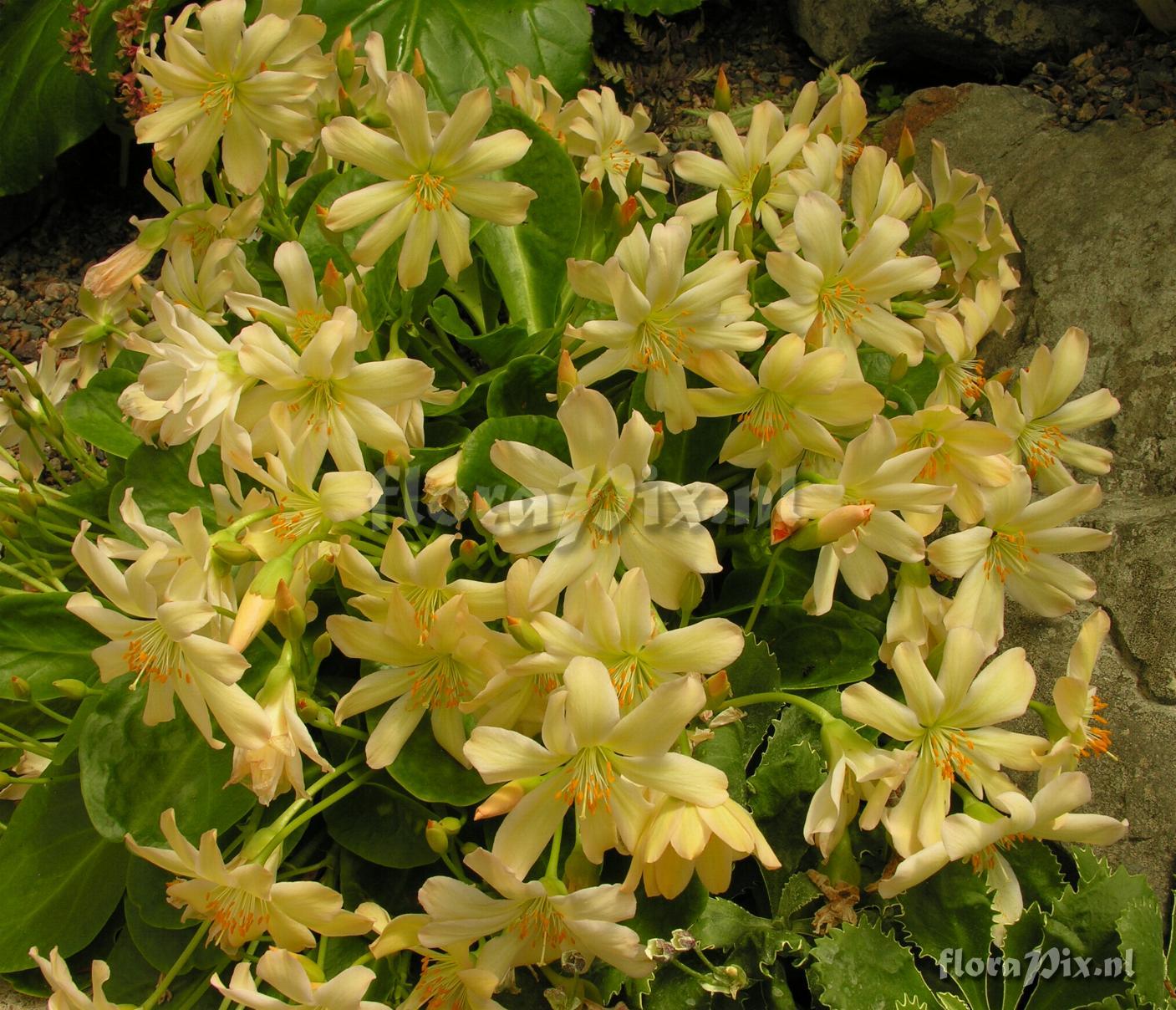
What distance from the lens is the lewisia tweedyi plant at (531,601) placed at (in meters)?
A: 1.14

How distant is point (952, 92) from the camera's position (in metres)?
2.51

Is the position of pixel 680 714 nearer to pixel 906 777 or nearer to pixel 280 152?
pixel 906 777

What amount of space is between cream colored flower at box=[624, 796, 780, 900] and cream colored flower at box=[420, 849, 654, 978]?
2.1 inches

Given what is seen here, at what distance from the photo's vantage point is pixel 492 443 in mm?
1449

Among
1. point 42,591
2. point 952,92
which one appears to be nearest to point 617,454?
point 42,591

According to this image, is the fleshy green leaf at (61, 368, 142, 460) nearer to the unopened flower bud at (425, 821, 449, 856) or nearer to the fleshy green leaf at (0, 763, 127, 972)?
the fleshy green leaf at (0, 763, 127, 972)

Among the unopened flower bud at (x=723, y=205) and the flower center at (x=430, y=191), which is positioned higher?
the flower center at (x=430, y=191)

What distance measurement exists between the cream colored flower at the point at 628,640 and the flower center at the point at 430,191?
0.65m

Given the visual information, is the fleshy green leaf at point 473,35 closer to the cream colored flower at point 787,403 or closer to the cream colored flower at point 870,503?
the cream colored flower at point 787,403

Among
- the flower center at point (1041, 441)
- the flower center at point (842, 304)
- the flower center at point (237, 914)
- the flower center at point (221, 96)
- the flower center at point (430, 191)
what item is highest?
the flower center at point (221, 96)

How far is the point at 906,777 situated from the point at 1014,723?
1.65ft

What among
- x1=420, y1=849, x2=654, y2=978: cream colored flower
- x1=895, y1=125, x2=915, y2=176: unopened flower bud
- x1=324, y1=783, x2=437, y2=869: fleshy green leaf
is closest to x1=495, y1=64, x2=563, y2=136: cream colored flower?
x1=895, y1=125, x2=915, y2=176: unopened flower bud

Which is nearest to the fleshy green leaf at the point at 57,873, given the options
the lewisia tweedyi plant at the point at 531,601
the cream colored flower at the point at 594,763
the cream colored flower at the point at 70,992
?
the lewisia tweedyi plant at the point at 531,601

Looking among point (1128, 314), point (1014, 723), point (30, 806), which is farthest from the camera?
point (1128, 314)
